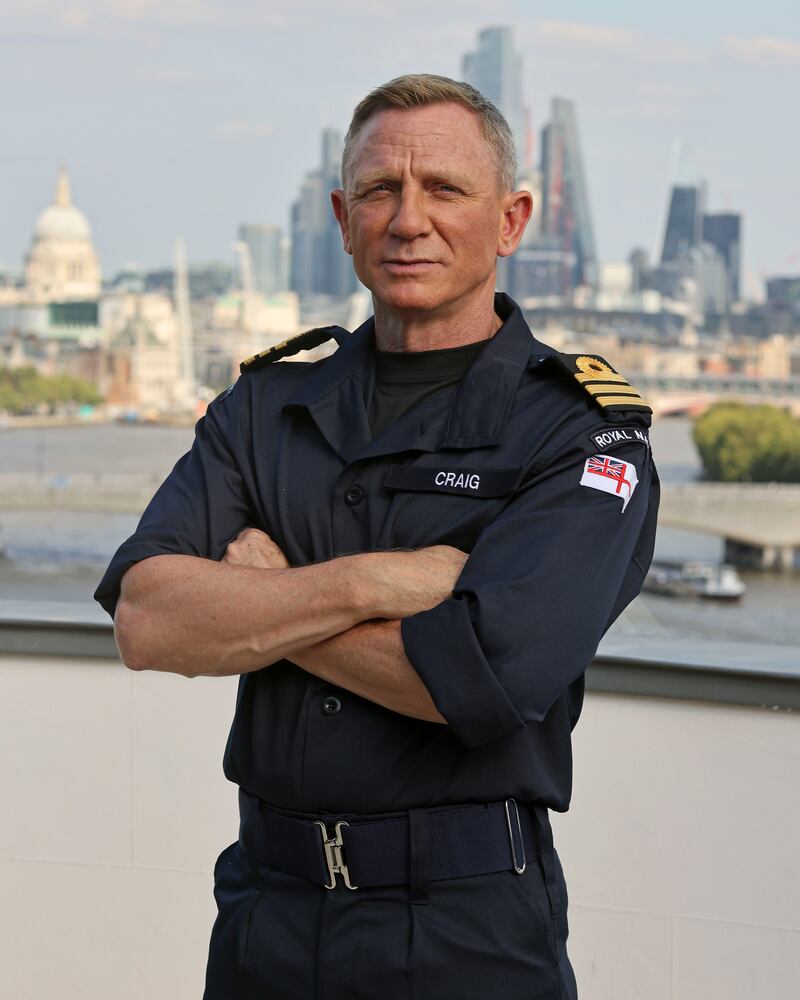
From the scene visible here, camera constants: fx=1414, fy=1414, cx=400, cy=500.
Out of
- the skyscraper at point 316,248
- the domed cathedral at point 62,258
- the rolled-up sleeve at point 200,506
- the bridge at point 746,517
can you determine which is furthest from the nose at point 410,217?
the domed cathedral at point 62,258

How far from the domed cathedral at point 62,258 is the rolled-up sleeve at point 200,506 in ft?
195

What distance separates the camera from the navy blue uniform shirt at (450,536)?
0.96 meters

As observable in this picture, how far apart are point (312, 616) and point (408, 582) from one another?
0.07 m

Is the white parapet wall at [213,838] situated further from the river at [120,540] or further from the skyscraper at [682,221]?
the skyscraper at [682,221]

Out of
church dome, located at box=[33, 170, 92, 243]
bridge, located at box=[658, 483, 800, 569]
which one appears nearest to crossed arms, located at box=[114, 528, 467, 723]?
bridge, located at box=[658, 483, 800, 569]

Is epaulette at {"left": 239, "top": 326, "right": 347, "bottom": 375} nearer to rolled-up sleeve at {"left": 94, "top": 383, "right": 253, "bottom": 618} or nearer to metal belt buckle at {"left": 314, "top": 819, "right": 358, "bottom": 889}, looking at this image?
rolled-up sleeve at {"left": 94, "top": 383, "right": 253, "bottom": 618}

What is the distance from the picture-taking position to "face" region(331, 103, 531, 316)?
1.08 meters

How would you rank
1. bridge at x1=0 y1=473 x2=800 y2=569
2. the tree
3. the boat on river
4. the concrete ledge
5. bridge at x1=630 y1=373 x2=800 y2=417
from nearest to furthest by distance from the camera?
the concrete ledge < the boat on river < bridge at x1=0 y1=473 x2=800 y2=569 < the tree < bridge at x1=630 y1=373 x2=800 y2=417

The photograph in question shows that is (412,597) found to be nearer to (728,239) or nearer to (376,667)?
(376,667)

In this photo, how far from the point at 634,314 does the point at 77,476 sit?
23.1 meters

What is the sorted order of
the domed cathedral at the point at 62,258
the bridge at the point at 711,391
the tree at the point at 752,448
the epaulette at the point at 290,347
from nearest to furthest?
the epaulette at the point at 290,347 < the tree at the point at 752,448 < the bridge at the point at 711,391 < the domed cathedral at the point at 62,258

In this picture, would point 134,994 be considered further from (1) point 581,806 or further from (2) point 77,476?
(2) point 77,476

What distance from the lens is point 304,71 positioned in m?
57.1

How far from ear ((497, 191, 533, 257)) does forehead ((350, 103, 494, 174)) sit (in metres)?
0.04
